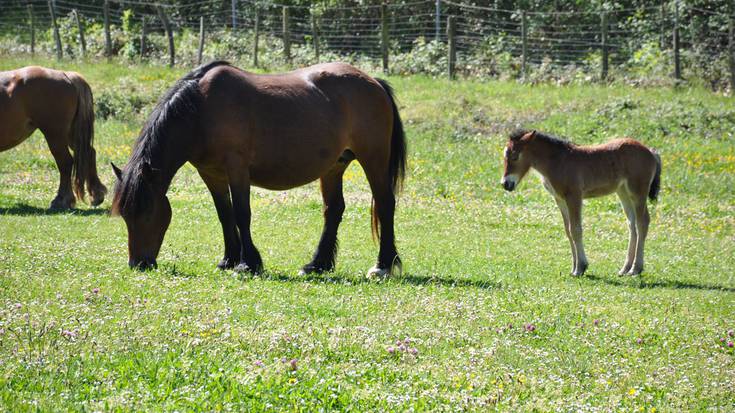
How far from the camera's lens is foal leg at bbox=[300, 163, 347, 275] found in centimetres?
1211

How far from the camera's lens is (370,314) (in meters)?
8.80

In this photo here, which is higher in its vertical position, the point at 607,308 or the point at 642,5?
the point at 642,5

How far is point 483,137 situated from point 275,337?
63.9 feet

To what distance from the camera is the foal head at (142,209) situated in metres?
10.4

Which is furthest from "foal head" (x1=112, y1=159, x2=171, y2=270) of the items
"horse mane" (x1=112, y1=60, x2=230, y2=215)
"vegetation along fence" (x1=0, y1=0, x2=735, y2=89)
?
"vegetation along fence" (x1=0, y1=0, x2=735, y2=89)

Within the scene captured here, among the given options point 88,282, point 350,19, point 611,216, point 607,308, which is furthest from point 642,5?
point 88,282

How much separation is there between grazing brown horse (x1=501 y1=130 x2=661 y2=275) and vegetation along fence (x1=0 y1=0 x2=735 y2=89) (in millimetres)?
17503

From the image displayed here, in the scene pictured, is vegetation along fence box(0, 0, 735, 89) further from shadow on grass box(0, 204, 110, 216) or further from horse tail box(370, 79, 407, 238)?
horse tail box(370, 79, 407, 238)

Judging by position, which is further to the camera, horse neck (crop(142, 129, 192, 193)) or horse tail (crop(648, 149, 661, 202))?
horse tail (crop(648, 149, 661, 202))

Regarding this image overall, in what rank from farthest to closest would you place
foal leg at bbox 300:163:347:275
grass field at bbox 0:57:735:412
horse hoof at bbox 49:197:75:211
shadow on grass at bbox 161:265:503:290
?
1. horse hoof at bbox 49:197:75:211
2. foal leg at bbox 300:163:347:275
3. shadow on grass at bbox 161:265:503:290
4. grass field at bbox 0:57:735:412

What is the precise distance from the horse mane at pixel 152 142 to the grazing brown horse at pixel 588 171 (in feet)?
17.4

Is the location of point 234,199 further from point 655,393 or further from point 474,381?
point 655,393

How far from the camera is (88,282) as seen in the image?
9.46 m

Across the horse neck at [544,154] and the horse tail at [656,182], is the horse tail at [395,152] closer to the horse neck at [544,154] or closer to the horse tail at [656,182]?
the horse neck at [544,154]
